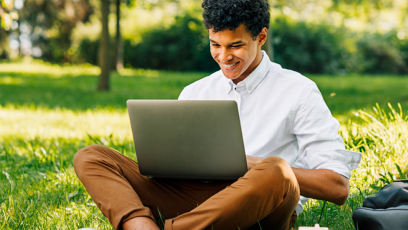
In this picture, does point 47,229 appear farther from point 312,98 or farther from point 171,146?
point 312,98

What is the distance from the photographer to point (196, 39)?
58.6 feet

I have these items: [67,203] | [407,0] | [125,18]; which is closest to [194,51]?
[125,18]

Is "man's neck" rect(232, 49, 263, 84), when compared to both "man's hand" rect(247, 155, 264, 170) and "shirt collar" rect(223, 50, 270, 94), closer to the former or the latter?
"shirt collar" rect(223, 50, 270, 94)

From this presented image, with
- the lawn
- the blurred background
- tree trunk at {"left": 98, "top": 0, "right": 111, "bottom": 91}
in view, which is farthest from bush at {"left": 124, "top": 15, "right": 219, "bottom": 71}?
the lawn

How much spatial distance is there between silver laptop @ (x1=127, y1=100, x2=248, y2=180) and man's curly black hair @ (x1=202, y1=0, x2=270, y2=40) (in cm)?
48

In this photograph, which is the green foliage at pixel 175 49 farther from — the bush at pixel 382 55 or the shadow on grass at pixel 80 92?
the bush at pixel 382 55

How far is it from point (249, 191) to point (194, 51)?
53.0 feet

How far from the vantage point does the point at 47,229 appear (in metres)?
2.36

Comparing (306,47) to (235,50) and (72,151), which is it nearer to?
(72,151)

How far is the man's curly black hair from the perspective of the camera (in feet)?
7.07

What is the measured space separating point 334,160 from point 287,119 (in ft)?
1.01

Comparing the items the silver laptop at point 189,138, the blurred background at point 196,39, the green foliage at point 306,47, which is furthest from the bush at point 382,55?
the silver laptop at point 189,138

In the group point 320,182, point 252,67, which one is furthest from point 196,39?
point 320,182

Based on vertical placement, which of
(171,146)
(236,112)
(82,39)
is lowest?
(82,39)
